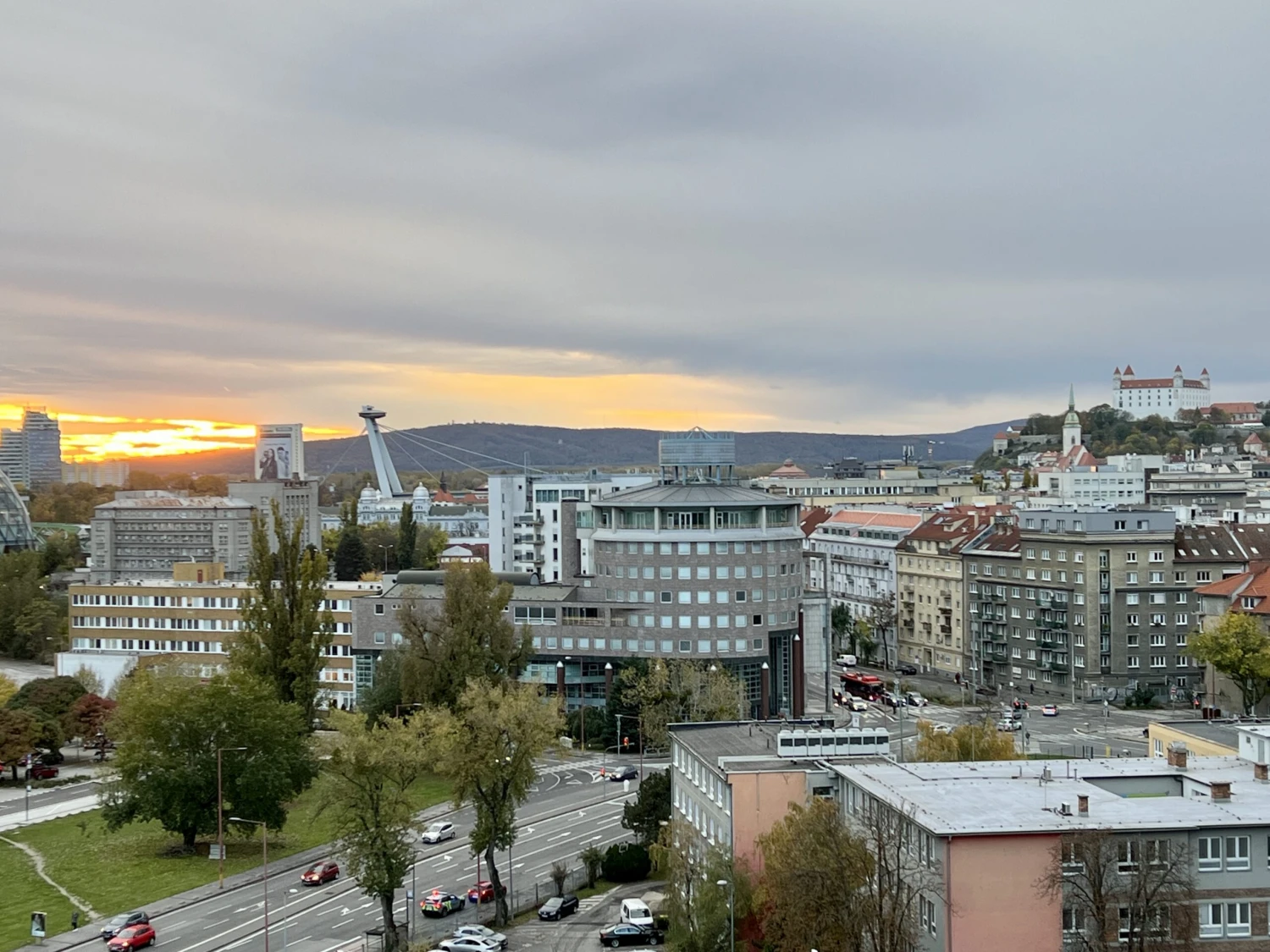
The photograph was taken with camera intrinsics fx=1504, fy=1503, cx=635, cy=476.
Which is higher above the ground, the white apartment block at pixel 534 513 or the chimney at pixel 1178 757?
the white apartment block at pixel 534 513

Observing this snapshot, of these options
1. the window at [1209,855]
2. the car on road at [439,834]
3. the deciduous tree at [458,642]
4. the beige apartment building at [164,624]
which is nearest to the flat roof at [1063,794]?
the window at [1209,855]

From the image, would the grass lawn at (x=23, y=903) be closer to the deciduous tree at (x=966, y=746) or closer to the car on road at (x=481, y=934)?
the car on road at (x=481, y=934)

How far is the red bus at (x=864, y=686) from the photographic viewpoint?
11369 centimetres

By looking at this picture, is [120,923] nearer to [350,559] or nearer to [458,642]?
[458,642]

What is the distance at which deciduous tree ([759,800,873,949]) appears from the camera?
136ft

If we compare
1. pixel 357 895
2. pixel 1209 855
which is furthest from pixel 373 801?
pixel 1209 855

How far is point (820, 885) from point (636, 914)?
13364 millimetres

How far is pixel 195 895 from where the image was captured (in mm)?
60406

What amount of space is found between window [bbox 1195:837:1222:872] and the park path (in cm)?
4010

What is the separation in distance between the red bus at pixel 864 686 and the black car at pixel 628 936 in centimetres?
6243

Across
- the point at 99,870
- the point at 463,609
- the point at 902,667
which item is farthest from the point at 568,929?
the point at 902,667

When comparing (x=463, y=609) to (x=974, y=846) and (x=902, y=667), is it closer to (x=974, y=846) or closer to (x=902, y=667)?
(x=974, y=846)

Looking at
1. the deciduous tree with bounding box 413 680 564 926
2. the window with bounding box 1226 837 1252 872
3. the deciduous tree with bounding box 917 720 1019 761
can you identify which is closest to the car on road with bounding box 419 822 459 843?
the deciduous tree with bounding box 413 680 564 926

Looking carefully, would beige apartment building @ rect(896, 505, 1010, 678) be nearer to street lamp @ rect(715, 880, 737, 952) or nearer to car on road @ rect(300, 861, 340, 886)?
car on road @ rect(300, 861, 340, 886)
